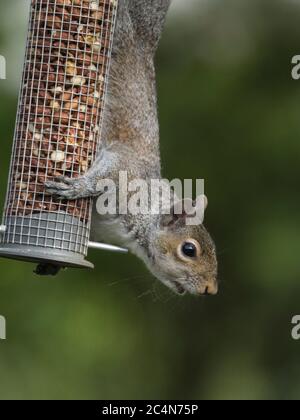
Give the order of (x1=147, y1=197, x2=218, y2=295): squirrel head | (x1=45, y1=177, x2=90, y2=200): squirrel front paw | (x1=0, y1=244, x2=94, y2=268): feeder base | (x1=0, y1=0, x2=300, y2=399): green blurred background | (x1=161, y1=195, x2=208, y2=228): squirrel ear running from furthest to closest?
(x1=0, y1=0, x2=300, y2=399): green blurred background, (x1=147, y1=197, x2=218, y2=295): squirrel head, (x1=161, y1=195, x2=208, y2=228): squirrel ear, (x1=45, y1=177, x2=90, y2=200): squirrel front paw, (x1=0, y1=244, x2=94, y2=268): feeder base

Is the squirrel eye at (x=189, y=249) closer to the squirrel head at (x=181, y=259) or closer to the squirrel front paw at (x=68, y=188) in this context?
the squirrel head at (x=181, y=259)

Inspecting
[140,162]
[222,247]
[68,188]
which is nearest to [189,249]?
[140,162]

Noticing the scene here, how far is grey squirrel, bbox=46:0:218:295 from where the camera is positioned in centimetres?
620

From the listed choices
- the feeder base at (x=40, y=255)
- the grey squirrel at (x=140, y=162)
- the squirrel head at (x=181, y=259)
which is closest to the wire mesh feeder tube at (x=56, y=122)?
the feeder base at (x=40, y=255)

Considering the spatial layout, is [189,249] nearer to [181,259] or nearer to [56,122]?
[181,259]

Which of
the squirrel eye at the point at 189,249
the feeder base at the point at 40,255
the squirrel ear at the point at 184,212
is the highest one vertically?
the squirrel ear at the point at 184,212

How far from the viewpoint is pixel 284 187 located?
1124cm

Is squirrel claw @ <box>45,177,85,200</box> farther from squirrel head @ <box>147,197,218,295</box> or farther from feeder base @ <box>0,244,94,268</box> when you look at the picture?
squirrel head @ <box>147,197,218,295</box>

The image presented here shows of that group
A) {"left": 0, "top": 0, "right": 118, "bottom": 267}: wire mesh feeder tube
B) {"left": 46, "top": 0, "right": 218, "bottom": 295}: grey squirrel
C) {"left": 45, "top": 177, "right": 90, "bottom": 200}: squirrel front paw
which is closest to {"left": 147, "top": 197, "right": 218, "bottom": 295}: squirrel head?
{"left": 46, "top": 0, "right": 218, "bottom": 295}: grey squirrel

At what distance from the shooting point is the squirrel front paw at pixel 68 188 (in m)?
5.72

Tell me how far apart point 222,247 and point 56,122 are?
16.6ft

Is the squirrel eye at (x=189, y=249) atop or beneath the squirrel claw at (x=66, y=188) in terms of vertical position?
beneath
